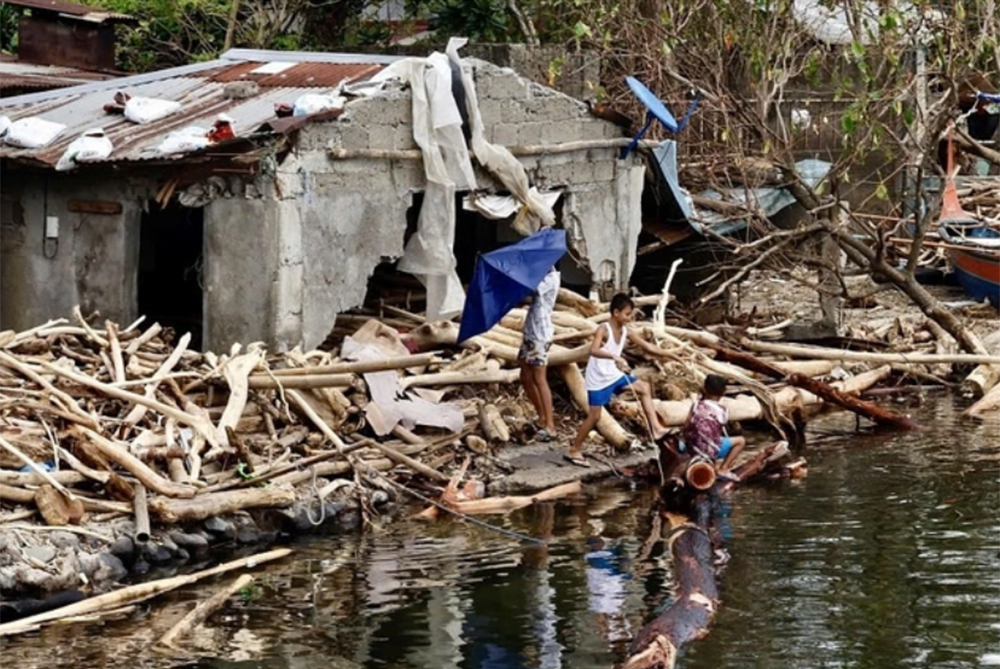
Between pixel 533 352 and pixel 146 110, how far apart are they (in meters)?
5.04

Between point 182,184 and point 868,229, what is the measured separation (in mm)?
8687

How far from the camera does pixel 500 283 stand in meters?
17.4

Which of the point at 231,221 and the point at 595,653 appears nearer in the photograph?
the point at 595,653

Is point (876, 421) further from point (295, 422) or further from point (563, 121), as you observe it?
point (295, 422)

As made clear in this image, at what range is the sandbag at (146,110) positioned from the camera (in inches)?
773

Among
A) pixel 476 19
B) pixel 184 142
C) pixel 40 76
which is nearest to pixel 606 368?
pixel 184 142

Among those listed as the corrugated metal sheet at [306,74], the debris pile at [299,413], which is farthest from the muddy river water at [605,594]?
the corrugated metal sheet at [306,74]

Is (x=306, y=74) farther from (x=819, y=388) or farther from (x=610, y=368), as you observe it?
(x=819, y=388)

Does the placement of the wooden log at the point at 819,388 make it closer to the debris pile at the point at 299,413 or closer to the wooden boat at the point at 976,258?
the debris pile at the point at 299,413

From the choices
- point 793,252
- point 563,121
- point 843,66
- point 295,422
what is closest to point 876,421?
point 793,252

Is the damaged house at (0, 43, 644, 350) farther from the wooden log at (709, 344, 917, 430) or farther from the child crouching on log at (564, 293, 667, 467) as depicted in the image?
the child crouching on log at (564, 293, 667, 467)

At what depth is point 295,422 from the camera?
55.1 ft

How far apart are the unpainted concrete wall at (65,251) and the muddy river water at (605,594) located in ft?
17.3

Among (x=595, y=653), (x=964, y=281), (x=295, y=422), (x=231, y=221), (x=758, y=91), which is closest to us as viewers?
(x=595, y=653)
